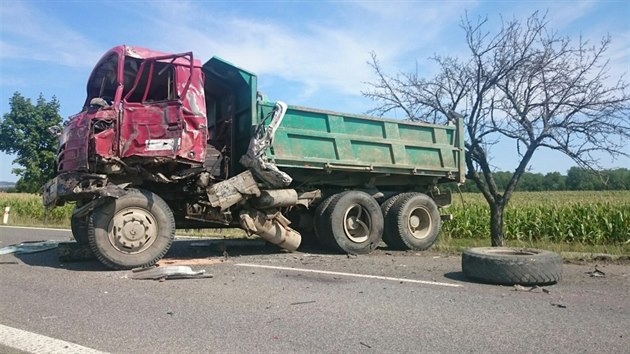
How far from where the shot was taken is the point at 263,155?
314 inches

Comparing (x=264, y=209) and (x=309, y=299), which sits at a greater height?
(x=264, y=209)

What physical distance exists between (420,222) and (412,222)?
0.83 ft

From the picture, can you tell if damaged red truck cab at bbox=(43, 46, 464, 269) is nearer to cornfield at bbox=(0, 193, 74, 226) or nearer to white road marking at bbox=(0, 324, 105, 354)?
white road marking at bbox=(0, 324, 105, 354)

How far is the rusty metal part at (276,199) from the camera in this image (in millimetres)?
8141

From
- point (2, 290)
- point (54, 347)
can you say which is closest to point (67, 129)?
point (2, 290)

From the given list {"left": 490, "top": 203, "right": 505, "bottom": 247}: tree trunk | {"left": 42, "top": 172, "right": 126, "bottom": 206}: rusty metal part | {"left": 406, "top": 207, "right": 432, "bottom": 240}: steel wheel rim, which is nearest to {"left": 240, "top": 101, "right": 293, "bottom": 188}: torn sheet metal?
{"left": 42, "top": 172, "right": 126, "bottom": 206}: rusty metal part

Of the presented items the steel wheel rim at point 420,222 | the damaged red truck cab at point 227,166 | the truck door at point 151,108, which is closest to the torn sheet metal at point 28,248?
the damaged red truck cab at point 227,166

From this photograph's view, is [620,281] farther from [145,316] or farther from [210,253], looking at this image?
[210,253]

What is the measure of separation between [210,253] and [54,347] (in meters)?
5.31

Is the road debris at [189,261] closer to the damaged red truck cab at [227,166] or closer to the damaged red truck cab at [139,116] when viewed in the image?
the damaged red truck cab at [227,166]

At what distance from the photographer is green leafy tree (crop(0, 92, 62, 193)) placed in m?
21.9

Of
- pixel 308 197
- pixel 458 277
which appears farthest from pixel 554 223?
pixel 458 277

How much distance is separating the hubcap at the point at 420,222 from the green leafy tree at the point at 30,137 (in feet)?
56.1

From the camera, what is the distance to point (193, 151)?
7.39m
